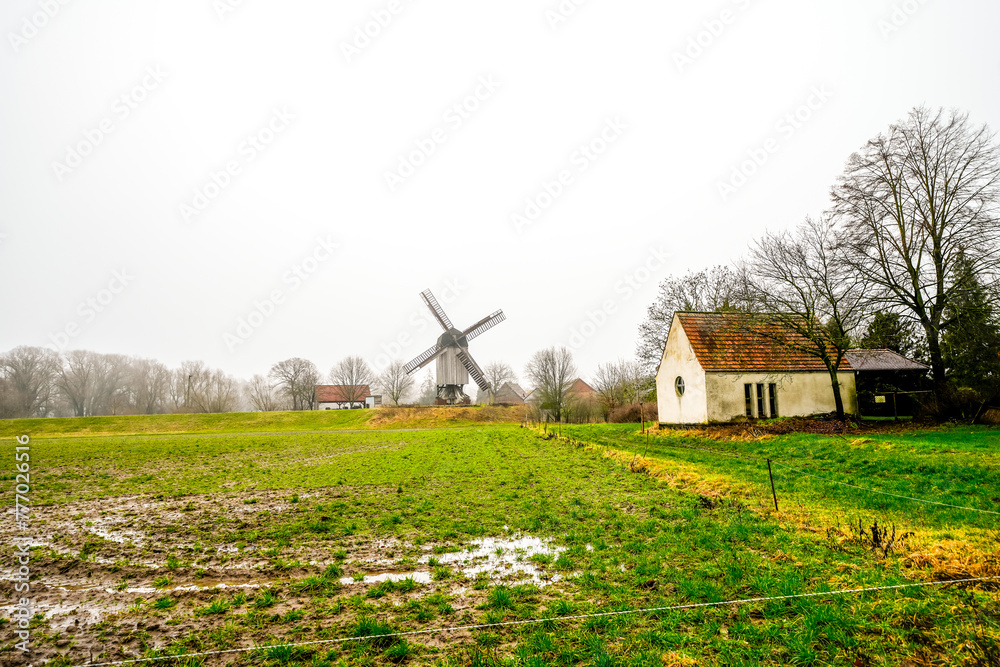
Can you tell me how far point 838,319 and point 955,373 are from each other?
515 centimetres

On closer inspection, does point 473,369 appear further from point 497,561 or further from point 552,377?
point 497,561

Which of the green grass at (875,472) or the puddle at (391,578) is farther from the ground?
the green grass at (875,472)

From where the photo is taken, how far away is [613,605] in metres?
5.31

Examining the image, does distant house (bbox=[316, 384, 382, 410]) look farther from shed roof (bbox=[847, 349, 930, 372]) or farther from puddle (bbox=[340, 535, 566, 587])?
puddle (bbox=[340, 535, 566, 587])

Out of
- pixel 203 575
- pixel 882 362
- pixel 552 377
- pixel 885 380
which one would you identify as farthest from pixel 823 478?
pixel 552 377

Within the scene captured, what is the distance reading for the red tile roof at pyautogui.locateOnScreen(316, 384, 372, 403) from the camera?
84.3 m

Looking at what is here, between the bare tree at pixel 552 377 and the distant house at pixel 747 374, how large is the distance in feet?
88.3

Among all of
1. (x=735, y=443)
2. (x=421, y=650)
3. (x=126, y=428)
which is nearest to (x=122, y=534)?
(x=421, y=650)

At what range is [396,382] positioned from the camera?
261 ft

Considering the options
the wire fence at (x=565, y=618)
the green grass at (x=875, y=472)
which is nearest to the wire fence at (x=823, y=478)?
the green grass at (x=875, y=472)

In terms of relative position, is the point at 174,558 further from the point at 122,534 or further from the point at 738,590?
the point at 738,590

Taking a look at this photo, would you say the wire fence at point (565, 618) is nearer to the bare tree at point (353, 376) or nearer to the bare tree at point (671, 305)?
the bare tree at point (671, 305)

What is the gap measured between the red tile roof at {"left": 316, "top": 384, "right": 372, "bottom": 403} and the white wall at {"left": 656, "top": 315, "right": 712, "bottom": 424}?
6283cm

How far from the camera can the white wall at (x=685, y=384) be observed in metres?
25.7
